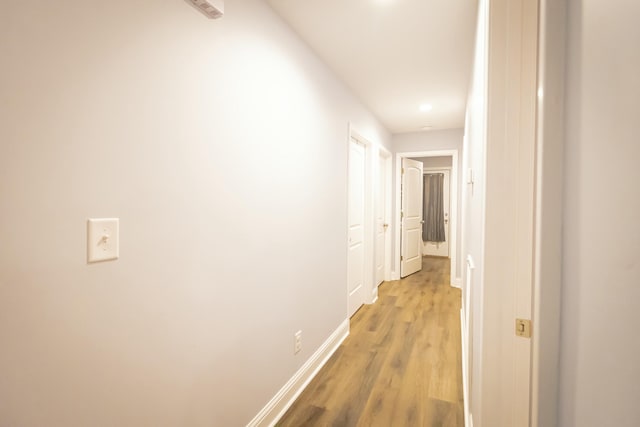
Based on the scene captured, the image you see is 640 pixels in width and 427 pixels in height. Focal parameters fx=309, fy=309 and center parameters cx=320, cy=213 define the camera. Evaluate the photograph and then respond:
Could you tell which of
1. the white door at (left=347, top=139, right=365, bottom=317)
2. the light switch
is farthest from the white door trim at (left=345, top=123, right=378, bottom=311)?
the light switch

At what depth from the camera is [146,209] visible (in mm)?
1097

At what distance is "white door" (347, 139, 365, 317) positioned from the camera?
3.40m

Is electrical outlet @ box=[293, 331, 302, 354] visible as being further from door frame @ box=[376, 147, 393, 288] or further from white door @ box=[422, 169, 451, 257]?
white door @ box=[422, 169, 451, 257]

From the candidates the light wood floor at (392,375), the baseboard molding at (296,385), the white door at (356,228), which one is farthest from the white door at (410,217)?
the baseboard molding at (296,385)

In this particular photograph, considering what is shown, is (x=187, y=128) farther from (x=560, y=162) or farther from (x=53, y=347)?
(x=560, y=162)

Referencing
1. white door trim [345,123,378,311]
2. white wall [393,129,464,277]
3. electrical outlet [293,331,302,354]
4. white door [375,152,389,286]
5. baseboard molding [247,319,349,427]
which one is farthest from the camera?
white wall [393,129,464,277]

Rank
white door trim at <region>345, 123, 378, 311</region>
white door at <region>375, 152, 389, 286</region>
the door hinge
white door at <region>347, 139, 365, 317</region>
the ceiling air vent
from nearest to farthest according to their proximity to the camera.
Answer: the door hinge
the ceiling air vent
white door at <region>347, 139, 365, 317</region>
white door trim at <region>345, 123, 378, 311</region>
white door at <region>375, 152, 389, 286</region>

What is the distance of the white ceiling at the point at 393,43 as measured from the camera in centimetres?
185

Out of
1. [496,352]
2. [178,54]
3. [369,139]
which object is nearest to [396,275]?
[369,139]

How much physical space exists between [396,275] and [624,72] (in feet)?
16.6

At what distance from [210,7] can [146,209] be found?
35.7 inches

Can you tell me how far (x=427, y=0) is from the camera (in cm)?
177

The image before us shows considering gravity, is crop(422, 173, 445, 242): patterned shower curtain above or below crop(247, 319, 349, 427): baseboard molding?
above

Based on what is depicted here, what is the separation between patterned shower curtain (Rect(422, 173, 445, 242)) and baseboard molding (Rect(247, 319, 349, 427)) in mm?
5307
